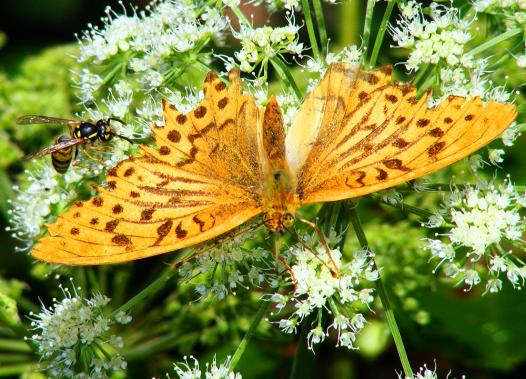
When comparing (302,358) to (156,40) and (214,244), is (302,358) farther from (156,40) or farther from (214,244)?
(156,40)

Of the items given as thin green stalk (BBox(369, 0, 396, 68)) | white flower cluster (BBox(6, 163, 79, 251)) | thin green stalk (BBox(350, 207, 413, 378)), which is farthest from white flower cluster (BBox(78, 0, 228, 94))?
thin green stalk (BBox(350, 207, 413, 378))

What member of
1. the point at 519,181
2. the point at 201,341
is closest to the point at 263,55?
the point at 201,341

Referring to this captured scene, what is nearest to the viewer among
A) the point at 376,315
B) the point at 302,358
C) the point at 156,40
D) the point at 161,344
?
the point at 302,358

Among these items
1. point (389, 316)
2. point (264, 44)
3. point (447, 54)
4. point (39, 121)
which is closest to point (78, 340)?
point (39, 121)

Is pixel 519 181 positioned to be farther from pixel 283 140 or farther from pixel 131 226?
pixel 131 226

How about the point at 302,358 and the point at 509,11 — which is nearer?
the point at 302,358

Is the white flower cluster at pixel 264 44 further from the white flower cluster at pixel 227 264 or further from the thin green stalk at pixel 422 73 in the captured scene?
the white flower cluster at pixel 227 264

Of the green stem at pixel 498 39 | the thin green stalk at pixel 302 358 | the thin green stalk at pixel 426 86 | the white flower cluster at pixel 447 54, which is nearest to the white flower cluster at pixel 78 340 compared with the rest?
the thin green stalk at pixel 302 358

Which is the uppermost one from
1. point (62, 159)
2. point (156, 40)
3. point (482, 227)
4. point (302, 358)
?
point (156, 40)
